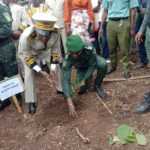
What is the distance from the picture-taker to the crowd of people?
5.16 meters

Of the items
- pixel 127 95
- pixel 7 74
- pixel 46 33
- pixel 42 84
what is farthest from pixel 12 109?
pixel 127 95

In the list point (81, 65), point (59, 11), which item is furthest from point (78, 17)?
point (81, 65)

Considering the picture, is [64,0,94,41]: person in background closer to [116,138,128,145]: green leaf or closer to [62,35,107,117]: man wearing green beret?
[62,35,107,117]: man wearing green beret

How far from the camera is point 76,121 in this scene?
507 centimetres

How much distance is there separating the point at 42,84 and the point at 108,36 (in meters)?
1.47

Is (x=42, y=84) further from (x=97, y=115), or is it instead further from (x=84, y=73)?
(x=97, y=115)

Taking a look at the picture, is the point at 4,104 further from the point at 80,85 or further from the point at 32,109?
the point at 80,85

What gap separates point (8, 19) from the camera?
5.46 m

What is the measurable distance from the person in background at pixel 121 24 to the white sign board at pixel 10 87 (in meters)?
1.77

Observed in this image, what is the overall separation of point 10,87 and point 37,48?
2.34 ft

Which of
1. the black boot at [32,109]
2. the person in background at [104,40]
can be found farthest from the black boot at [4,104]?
the person in background at [104,40]

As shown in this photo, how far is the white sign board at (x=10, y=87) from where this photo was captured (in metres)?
5.44

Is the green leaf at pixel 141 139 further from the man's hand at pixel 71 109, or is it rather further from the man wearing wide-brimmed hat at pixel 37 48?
the man wearing wide-brimmed hat at pixel 37 48

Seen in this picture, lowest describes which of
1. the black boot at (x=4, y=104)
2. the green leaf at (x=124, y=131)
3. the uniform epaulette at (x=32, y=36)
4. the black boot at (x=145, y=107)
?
the black boot at (x=4, y=104)
